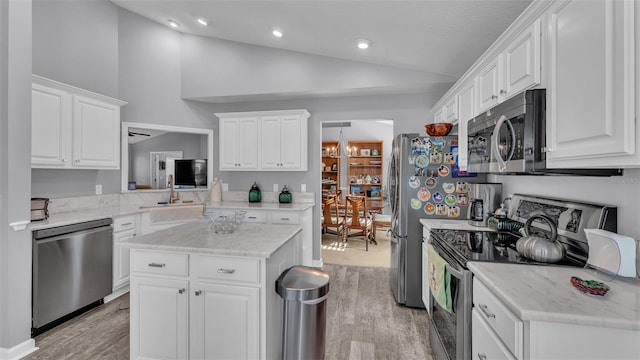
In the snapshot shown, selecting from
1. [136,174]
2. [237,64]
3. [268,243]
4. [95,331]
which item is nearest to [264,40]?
[237,64]

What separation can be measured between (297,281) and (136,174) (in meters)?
3.35

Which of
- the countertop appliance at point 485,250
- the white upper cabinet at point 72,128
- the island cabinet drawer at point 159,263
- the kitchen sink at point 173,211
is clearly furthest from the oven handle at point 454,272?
the white upper cabinet at point 72,128

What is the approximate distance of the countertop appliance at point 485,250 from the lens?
1464mm

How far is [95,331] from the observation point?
2396mm

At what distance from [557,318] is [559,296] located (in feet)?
0.54

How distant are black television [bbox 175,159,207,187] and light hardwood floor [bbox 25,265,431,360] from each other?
1.78 m

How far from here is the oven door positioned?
4.88ft

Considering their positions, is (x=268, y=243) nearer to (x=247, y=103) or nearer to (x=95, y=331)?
(x=95, y=331)

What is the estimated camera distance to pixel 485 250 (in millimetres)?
1651

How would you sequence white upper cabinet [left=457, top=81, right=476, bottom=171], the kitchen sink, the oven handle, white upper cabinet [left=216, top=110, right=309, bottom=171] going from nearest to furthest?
the oven handle < white upper cabinet [left=457, top=81, right=476, bottom=171] < the kitchen sink < white upper cabinet [left=216, top=110, right=309, bottom=171]

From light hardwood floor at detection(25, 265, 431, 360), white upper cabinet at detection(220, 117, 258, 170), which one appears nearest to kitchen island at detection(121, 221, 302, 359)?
light hardwood floor at detection(25, 265, 431, 360)

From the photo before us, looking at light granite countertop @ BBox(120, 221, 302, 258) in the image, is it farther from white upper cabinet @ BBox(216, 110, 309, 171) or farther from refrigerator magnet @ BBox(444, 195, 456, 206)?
white upper cabinet @ BBox(216, 110, 309, 171)

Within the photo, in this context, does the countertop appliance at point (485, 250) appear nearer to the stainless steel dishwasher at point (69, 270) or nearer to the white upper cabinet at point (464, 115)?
the white upper cabinet at point (464, 115)

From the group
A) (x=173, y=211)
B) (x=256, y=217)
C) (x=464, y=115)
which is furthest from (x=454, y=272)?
(x=173, y=211)
